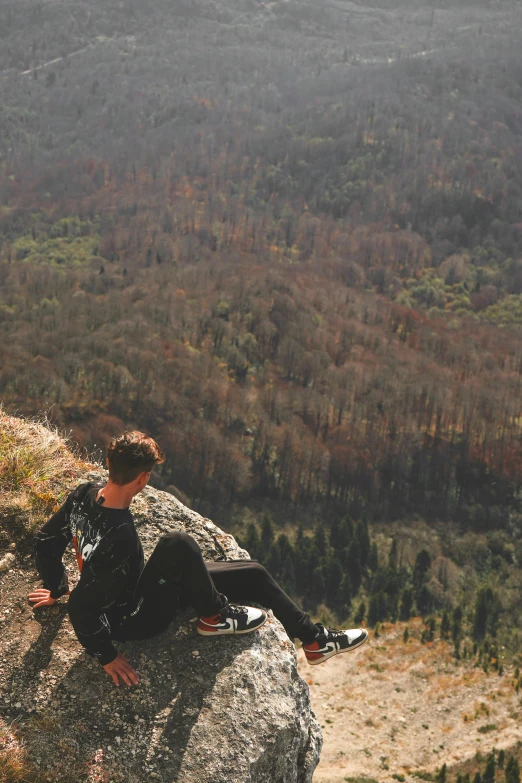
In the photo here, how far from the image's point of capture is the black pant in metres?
4.98

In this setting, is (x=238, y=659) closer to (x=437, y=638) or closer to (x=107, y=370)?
(x=437, y=638)

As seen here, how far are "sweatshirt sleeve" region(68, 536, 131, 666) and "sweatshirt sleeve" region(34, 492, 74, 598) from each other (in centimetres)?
Result: 60

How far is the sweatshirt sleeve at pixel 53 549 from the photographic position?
5359mm

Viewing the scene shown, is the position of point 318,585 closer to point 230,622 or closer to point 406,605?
point 406,605

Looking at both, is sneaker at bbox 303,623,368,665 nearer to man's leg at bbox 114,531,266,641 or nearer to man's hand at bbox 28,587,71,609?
man's leg at bbox 114,531,266,641

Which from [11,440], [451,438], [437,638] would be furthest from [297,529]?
[11,440]

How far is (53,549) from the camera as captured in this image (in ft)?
17.7

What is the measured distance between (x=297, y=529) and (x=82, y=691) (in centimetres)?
7244

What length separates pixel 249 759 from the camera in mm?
4660

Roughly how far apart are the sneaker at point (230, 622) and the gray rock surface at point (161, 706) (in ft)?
0.49

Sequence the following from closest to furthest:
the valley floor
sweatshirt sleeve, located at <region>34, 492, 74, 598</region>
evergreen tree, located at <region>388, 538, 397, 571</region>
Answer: sweatshirt sleeve, located at <region>34, 492, 74, 598</region>
the valley floor
evergreen tree, located at <region>388, 538, 397, 571</region>

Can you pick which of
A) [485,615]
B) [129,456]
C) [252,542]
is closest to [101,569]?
[129,456]

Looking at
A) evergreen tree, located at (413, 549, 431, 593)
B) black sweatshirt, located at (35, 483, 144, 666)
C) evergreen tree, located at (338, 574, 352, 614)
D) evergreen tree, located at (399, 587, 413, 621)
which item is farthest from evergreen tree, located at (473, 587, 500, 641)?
black sweatshirt, located at (35, 483, 144, 666)

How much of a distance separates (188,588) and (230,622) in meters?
0.43
